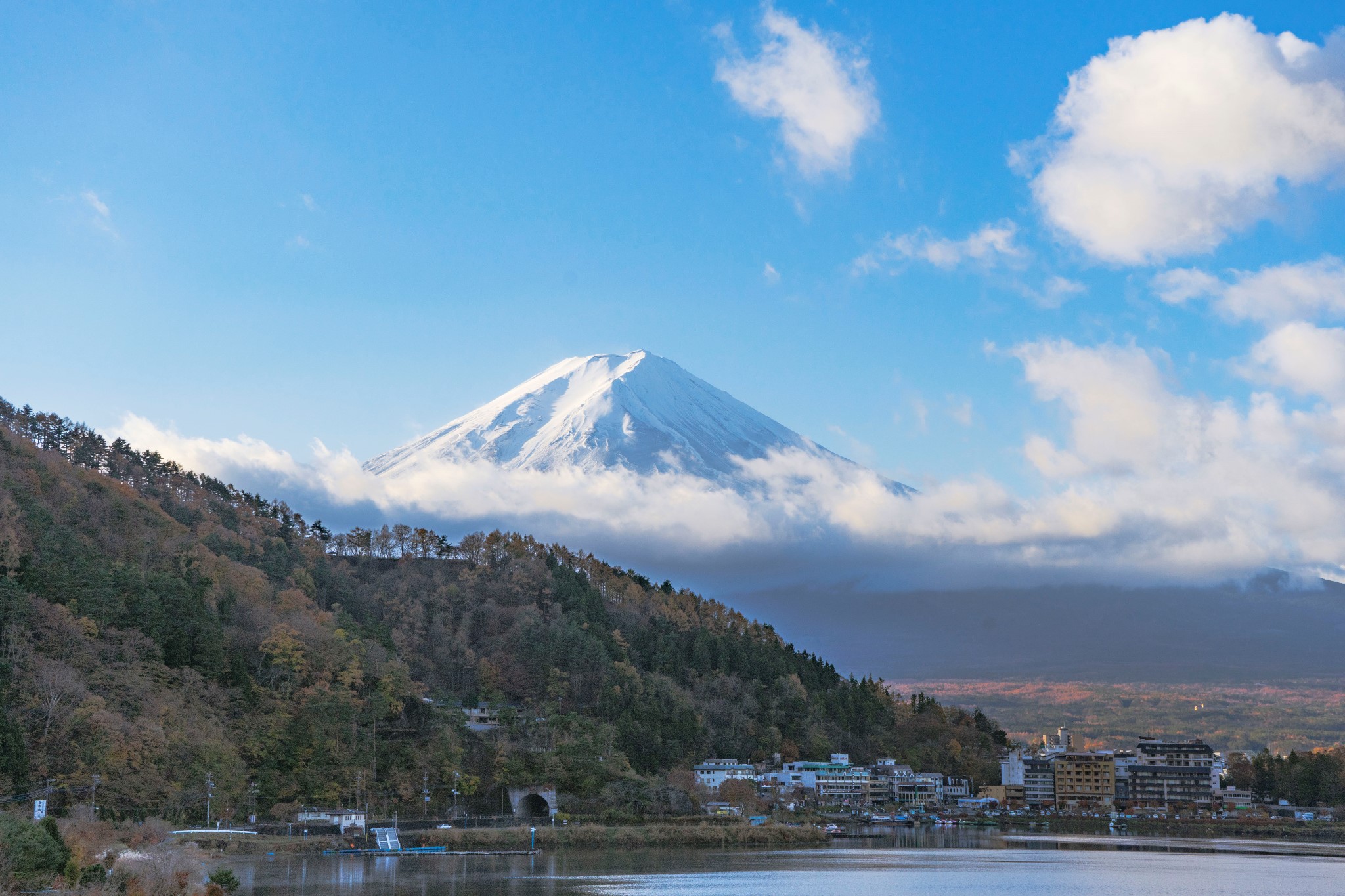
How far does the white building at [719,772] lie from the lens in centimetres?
8100

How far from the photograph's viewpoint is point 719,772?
83562mm

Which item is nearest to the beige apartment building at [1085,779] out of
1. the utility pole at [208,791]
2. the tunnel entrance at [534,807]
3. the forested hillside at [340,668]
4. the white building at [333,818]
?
the forested hillside at [340,668]

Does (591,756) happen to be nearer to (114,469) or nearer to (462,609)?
(462,609)

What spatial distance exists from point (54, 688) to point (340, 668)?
20.3m

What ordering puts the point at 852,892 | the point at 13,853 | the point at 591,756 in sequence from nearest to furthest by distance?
1. the point at 13,853
2. the point at 852,892
3. the point at 591,756

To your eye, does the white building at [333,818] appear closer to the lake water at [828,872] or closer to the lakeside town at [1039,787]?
the lake water at [828,872]

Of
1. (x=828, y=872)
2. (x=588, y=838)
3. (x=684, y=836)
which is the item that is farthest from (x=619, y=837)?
(x=828, y=872)

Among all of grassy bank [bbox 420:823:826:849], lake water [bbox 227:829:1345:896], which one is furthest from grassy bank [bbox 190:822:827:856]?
lake water [bbox 227:829:1345:896]

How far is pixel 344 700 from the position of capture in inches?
2525

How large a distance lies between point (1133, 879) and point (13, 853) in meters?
37.5

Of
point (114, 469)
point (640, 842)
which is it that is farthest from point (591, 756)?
point (114, 469)

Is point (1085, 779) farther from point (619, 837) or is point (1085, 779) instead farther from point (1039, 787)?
point (619, 837)

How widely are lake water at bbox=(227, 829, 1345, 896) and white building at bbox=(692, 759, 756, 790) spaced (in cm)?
1708

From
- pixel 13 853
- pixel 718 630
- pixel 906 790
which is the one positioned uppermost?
pixel 718 630
